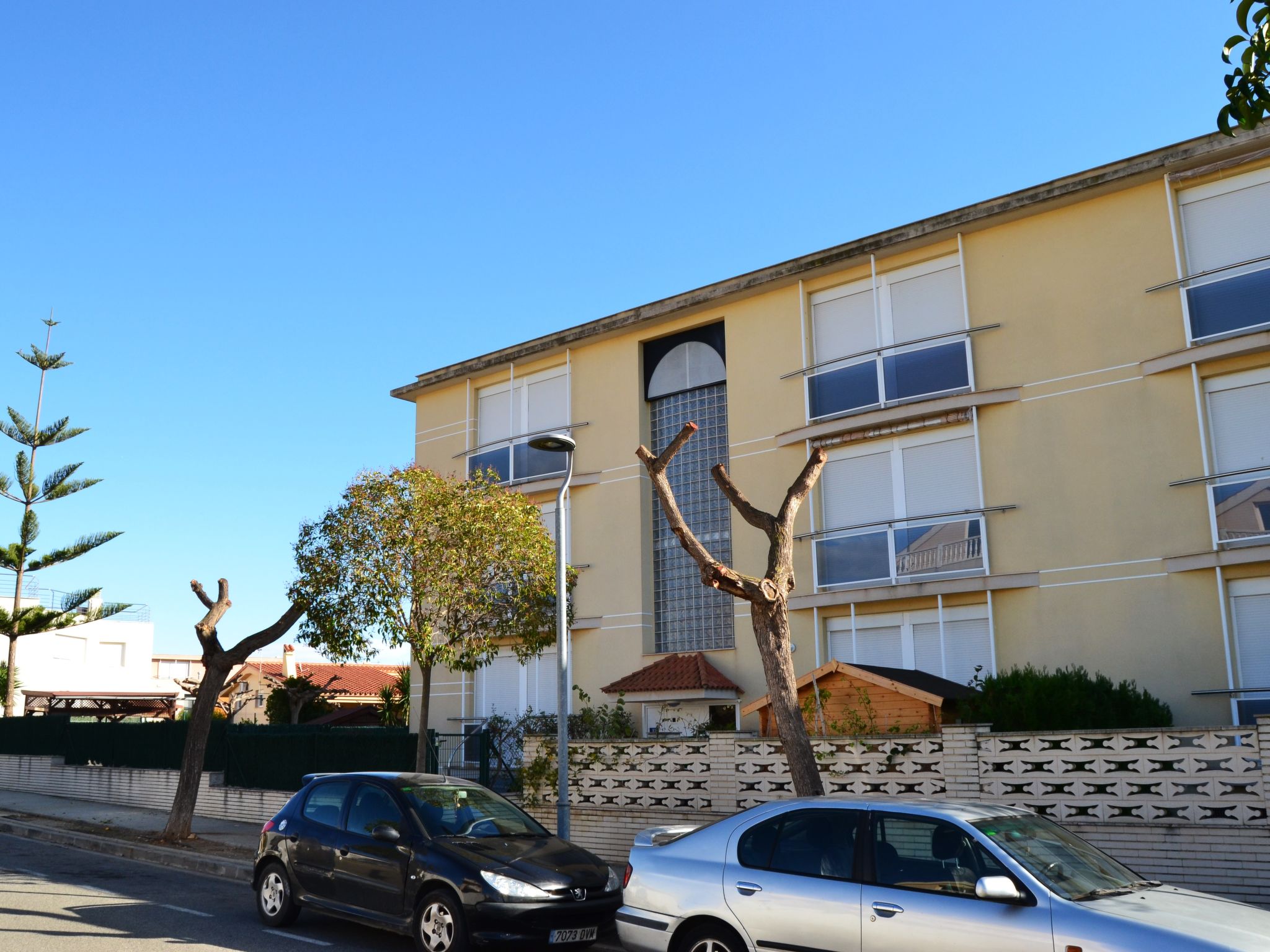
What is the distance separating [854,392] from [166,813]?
15.6m

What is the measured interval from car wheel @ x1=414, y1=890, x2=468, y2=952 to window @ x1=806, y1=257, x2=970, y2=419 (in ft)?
41.3

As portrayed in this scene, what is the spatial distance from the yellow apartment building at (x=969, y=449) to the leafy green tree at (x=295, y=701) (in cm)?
1565

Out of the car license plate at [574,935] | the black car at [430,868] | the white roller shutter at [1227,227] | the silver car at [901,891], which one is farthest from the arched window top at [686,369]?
the silver car at [901,891]

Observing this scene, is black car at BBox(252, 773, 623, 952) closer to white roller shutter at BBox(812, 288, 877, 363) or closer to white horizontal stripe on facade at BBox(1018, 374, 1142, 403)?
white horizontal stripe on facade at BBox(1018, 374, 1142, 403)

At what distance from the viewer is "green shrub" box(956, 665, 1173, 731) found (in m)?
14.8

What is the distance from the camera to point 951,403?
18.2 metres

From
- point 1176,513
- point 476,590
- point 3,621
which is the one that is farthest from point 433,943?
point 3,621

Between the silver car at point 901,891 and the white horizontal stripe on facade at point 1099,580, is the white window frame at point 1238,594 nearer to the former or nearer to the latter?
the white horizontal stripe on facade at point 1099,580

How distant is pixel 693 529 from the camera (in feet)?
70.6

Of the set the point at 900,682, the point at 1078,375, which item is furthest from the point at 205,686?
the point at 1078,375

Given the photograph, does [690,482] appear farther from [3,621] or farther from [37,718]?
[3,621]

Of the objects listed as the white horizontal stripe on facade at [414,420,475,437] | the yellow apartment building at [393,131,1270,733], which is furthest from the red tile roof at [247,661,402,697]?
the yellow apartment building at [393,131,1270,733]

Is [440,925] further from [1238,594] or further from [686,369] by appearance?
[686,369]

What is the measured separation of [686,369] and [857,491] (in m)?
4.91
